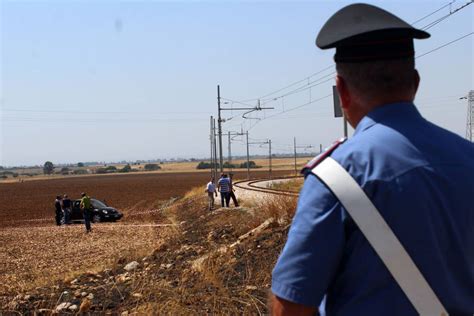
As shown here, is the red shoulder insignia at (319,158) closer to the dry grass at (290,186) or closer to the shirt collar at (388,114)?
the shirt collar at (388,114)

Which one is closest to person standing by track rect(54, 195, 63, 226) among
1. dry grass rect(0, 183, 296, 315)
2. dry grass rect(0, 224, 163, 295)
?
dry grass rect(0, 224, 163, 295)

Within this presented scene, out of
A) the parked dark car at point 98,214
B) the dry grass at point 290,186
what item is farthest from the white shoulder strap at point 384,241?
the dry grass at point 290,186

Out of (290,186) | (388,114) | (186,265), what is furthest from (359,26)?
(290,186)

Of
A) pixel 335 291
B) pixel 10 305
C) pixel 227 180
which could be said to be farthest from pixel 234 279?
pixel 227 180

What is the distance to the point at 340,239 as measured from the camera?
175 centimetres

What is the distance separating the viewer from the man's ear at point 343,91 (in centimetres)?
202

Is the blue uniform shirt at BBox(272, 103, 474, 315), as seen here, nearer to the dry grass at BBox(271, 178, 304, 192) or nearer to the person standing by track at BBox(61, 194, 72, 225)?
the person standing by track at BBox(61, 194, 72, 225)

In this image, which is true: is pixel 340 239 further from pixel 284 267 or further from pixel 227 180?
pixel 227 180

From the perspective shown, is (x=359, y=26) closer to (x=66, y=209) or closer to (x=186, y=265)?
(x=186, y=265)

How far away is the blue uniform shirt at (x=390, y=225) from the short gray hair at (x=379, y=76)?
13 cm

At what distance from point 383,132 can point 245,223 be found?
1408cm

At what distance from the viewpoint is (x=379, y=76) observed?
6.31 ft

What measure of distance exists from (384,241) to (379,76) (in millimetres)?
564

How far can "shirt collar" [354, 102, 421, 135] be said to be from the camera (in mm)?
1915
